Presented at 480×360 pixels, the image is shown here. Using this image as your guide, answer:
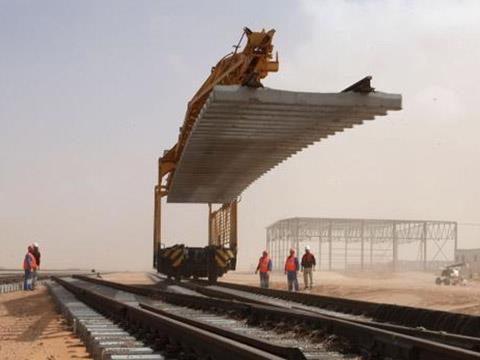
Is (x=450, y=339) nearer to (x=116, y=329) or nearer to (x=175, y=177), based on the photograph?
(x=116, y=329)

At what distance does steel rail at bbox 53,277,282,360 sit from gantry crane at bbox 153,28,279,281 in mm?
7652

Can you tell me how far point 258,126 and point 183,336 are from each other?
1036 cm

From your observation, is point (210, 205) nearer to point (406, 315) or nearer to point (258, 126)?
point (258, 126)

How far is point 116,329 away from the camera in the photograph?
31.7 feet

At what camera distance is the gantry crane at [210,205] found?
57.9ft

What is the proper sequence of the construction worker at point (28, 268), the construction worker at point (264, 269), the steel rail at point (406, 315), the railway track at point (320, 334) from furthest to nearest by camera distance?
the construction worker at point (28, 268), the construction worker at point (264, 269), the steel rail at point (406, 315), the railway track at point (320, 334)

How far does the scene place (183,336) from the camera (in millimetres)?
7770

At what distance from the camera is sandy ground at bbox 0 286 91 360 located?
8.66 metres

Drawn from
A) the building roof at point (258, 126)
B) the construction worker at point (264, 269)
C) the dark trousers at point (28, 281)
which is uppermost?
the building roof at point (258, 126)

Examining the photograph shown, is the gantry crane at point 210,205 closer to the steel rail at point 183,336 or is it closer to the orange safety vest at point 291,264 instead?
the orange safety vest at point 291,264

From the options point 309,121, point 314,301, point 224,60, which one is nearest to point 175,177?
point 224,60

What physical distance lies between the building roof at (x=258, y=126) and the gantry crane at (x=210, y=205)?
85cm

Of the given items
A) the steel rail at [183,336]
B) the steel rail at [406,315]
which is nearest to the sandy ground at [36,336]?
the steel rail at [183,336]

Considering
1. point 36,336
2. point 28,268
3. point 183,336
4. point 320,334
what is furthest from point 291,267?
point 183,336
